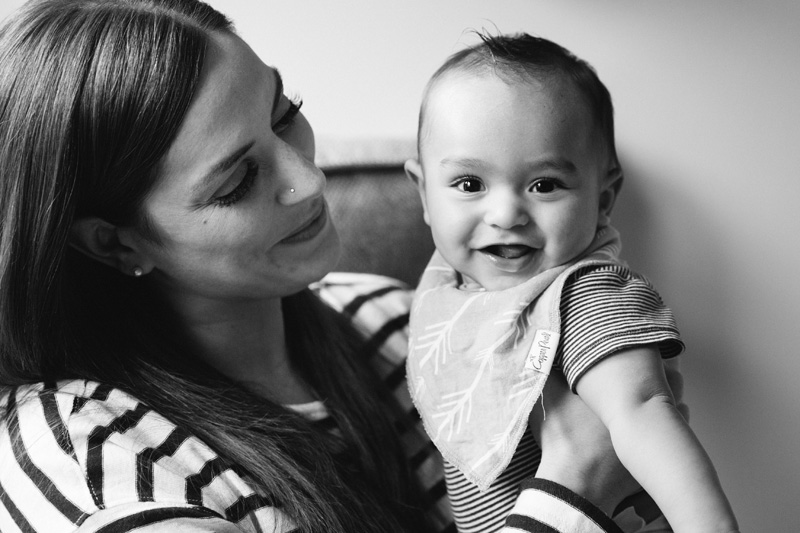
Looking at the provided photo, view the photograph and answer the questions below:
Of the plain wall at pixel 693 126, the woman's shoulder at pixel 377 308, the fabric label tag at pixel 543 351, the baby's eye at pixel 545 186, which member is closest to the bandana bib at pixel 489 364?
the fabric label tag at pixel 543 351

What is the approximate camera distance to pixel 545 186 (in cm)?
101

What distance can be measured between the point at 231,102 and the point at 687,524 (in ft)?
2.41

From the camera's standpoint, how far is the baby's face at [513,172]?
39.1 inches

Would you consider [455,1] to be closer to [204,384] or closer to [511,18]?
[511,18]

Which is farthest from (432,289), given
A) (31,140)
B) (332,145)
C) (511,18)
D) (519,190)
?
(511,18)

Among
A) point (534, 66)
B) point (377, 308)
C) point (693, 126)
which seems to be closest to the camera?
point (534, 66)

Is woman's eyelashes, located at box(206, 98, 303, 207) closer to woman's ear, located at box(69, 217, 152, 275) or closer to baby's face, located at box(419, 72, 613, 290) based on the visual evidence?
woman's ear, located at box(69, 217, 152, 275)

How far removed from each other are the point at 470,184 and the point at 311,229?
250mm

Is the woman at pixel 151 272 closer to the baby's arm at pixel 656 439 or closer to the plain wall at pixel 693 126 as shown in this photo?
the baby's arm at pixel 656 439

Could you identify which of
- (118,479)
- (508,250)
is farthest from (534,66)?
(118,479)

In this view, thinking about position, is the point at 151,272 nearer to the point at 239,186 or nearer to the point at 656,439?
the point at 239,186

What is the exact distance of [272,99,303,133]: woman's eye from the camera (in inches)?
43.3

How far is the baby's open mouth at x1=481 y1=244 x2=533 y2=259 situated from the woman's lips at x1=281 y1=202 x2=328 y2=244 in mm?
251

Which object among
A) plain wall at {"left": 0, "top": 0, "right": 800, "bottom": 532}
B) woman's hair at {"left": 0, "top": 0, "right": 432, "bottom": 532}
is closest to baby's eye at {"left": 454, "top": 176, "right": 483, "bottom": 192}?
woman's hair at {"left": 0, "top": 0, "right": 432, "bottom": 532}
